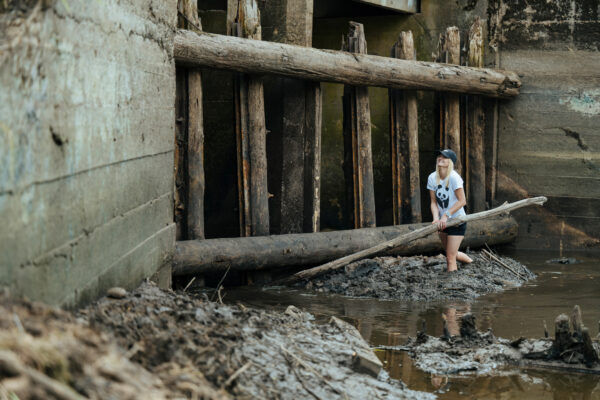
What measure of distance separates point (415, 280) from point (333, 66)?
231 cm

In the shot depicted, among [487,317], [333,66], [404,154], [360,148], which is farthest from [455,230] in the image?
[333,66]

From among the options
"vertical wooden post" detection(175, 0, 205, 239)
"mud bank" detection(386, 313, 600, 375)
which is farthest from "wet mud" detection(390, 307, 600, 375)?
"vertical wooden post" detection(175, 0, 205, 239)

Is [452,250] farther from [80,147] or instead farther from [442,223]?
[80,147]

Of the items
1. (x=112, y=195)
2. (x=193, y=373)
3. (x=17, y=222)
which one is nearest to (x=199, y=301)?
(x=112, y=195)

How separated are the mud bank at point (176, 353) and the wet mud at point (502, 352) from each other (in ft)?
1.75

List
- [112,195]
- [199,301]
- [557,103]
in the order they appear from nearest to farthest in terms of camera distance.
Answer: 1. [112,195]
2. [199,301]
3. [557,103]

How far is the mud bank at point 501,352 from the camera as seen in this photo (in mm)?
4922

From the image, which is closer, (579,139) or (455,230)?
(455,230)

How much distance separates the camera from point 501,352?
517 cm

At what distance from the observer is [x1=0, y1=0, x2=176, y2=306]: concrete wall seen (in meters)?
3.03

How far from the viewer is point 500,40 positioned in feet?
34.4

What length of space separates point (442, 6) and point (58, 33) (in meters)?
7.92

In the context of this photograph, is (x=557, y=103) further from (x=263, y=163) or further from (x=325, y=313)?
(x=325, y=313)

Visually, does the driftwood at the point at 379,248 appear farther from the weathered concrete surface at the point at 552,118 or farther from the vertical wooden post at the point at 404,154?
the weathered concrete surface at the point at 552,118
